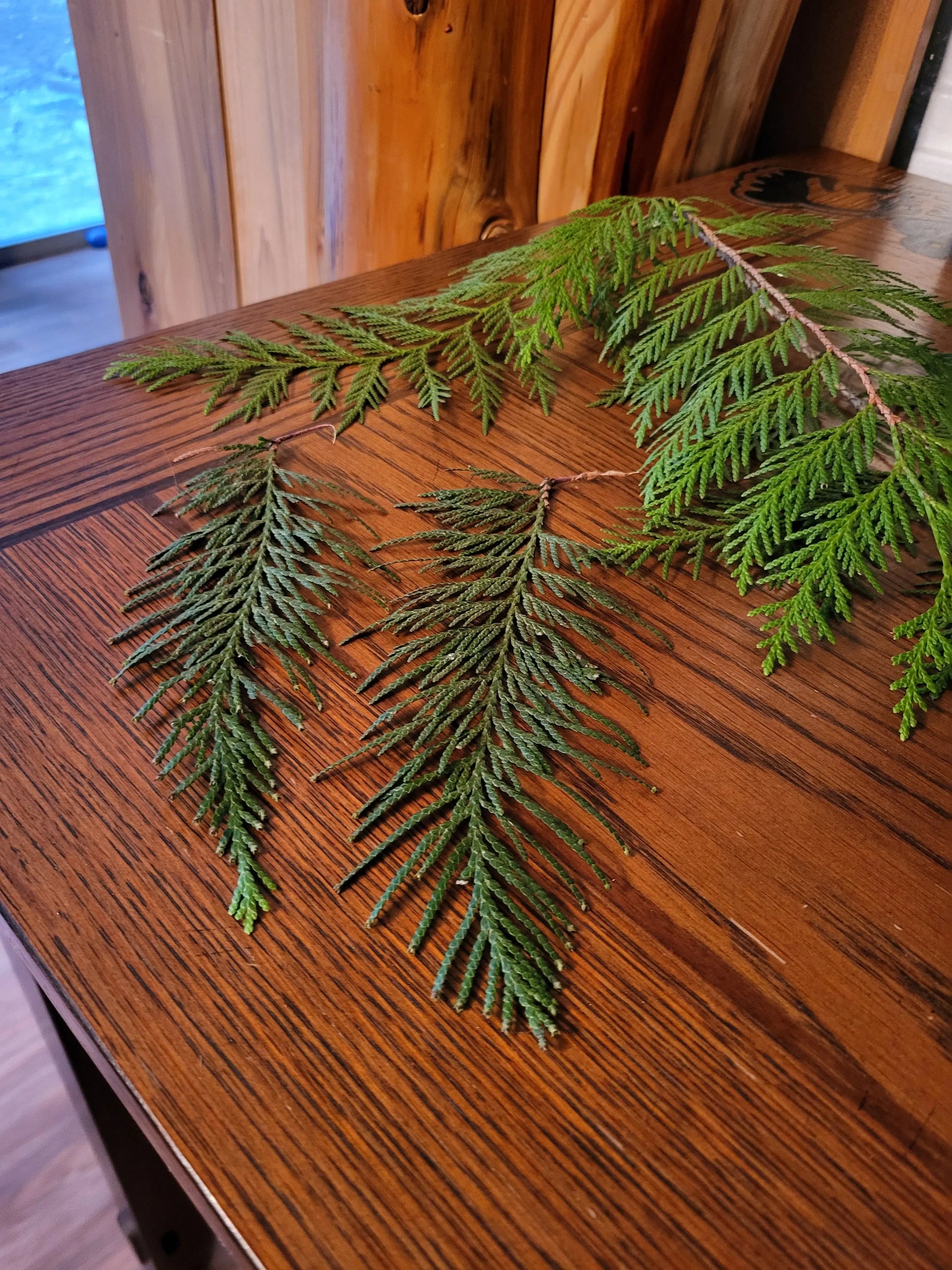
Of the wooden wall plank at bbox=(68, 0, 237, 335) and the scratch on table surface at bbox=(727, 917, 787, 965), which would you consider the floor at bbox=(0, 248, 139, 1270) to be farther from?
the wooden wall plank at bbox=(68, 0, 237, 335)

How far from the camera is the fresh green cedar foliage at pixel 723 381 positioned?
0.56 m

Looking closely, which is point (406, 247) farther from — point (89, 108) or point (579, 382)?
point (89, 108)

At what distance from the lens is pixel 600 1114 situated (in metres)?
0.36

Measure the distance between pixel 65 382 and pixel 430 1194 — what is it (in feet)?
2.13

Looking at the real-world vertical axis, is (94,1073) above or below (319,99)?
below

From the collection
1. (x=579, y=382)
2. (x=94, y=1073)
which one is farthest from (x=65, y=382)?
(x=94, y=1073)

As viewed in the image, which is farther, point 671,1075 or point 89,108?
point 89,108

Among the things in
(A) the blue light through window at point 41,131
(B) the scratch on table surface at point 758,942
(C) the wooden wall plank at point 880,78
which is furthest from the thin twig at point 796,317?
(A) the blue light through window at point 41,131

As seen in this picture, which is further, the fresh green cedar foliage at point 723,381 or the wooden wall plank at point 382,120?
the wooden wall plank at point 382,120

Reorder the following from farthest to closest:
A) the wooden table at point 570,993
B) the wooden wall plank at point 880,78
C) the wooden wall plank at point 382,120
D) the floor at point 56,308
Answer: the floor at point 56,308 → the wooden wall plank at point 880,78 → the wooden wall plank at point 382,120 → the wooden table at point 570,993

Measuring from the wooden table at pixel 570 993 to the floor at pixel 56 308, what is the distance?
226 centimetres

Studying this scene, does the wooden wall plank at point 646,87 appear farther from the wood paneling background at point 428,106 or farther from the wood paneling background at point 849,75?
the wood paneling background at point 849,75

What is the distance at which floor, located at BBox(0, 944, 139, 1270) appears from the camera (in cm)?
109

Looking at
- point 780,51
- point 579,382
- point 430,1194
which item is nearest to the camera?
point 430,1194
